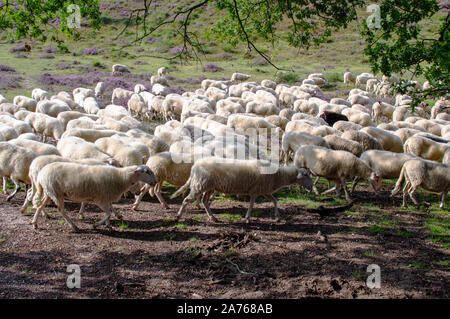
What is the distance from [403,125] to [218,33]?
8.10 m

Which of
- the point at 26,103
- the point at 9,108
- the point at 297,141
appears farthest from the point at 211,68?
the point at 297,141

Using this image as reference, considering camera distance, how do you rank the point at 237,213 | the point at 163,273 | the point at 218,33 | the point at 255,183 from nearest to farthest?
the point at 163,273 → the point at 255,183 → the point at 237,213 → the point at 218,33

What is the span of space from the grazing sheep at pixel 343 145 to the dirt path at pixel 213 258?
3.00 m

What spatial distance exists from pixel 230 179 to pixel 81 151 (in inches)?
134

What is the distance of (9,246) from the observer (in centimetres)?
609

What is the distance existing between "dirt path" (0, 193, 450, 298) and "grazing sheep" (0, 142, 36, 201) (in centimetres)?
65

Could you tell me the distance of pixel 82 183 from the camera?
21.4 feet

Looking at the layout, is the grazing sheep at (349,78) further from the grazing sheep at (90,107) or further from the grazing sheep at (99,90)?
the grazing sheep at (90,107)

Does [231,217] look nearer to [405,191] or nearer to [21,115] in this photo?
[405,191]

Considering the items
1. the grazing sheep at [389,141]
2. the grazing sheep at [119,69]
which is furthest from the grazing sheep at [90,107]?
the grazing sheep at [119,69]

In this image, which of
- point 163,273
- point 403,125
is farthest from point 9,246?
point 403,125

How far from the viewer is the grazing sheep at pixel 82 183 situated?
6.45 metres

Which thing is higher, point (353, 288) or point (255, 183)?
point (255, 183)
